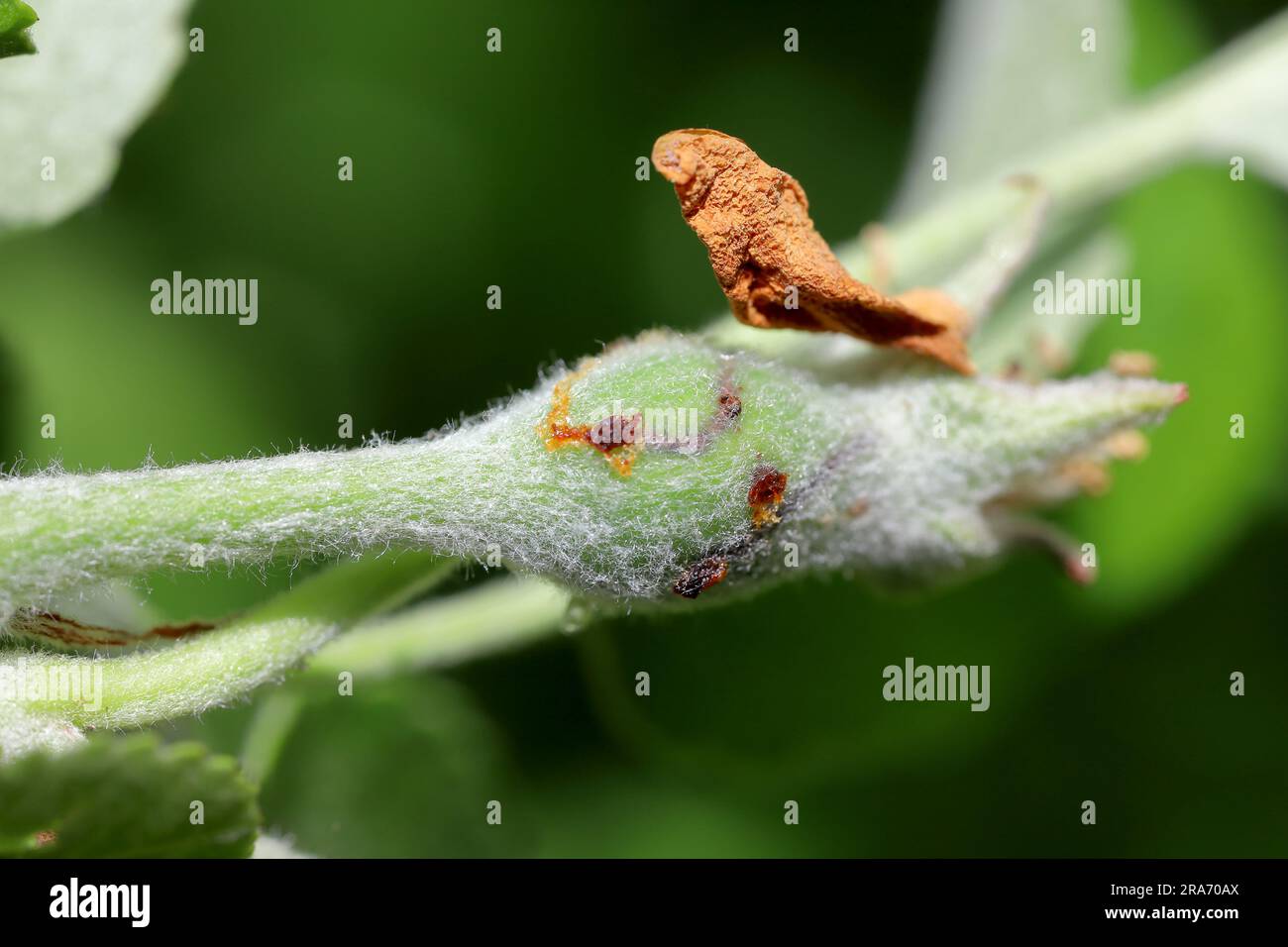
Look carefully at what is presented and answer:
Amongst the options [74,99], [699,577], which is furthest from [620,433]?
[74,99]

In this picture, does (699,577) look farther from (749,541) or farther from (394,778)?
(394,778)

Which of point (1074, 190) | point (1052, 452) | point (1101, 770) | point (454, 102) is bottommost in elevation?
point (1101, 770)

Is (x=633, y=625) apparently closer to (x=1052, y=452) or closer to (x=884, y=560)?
(x=884, y=560)

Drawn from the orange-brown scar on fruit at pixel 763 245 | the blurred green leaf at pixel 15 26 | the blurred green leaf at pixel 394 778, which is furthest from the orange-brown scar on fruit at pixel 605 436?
the blurred green leaf at pixel 394 778

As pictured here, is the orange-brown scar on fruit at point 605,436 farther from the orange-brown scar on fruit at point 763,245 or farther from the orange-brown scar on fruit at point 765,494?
the orange-brown scar on fruit at point 763,245

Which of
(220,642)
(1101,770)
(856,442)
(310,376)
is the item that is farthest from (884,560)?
(310,376)

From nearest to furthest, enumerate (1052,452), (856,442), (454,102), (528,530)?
(528,530)
(856,442)
(1052,452)
(454,102)

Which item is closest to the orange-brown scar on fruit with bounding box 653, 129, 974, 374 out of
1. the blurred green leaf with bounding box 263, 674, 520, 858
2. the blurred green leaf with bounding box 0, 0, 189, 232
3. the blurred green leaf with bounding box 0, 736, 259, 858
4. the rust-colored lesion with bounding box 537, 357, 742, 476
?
the rust-colored lesion with bounding box 537, 357, 742, 476
